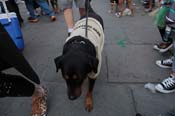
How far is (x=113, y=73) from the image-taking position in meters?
3.27

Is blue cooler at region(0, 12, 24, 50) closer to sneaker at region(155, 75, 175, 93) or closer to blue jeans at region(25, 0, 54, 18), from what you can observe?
blue jeans at region(25, 0, 54, 18)

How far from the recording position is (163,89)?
2768 millimetres

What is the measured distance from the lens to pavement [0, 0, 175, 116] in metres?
2.60

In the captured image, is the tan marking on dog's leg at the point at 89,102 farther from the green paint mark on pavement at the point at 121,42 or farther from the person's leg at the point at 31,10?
the person's leg at the point at 31,10

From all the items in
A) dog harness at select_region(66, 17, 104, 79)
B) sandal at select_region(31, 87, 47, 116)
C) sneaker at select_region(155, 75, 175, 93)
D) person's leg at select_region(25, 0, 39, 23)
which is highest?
dog harness at select_region(66, 17, 104, 79)

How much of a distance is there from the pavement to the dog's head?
468 millimetres

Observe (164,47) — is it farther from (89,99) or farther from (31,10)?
(31,10)

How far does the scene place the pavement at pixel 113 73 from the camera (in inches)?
102

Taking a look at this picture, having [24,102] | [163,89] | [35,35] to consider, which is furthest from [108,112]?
[35,35]

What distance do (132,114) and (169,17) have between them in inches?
49.3

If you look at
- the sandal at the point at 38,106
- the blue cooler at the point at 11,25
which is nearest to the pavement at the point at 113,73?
the sandal at the point at 38,106

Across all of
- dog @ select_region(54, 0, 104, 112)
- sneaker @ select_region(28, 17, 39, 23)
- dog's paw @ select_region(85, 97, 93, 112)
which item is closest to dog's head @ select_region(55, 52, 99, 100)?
dog @ select_region(54, 0, 104, 112)

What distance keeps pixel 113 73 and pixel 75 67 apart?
1.28 m

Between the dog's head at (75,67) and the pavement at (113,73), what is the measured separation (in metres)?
0.47
